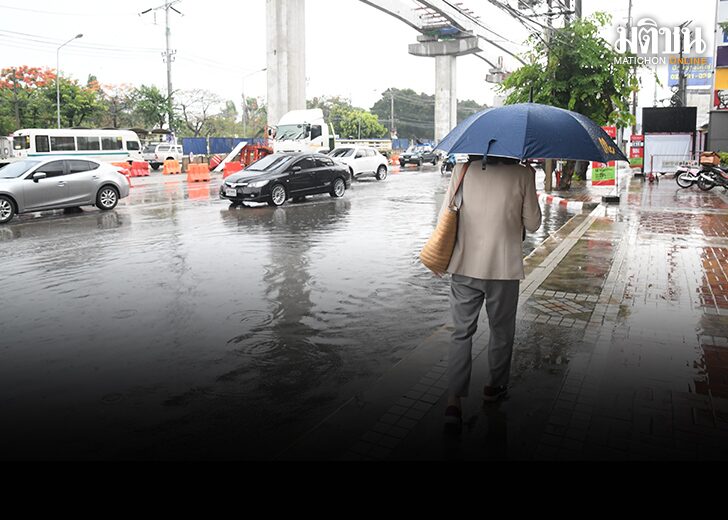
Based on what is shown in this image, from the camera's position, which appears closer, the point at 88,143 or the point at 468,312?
the point at 468,312

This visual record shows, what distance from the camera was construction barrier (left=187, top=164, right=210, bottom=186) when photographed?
97.1 feet

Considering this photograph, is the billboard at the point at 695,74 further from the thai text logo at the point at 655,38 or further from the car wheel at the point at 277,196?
the car wheel at the point at 277,196

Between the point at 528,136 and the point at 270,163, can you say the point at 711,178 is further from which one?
the point at 528,136

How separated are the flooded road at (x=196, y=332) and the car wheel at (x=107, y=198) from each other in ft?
14.8

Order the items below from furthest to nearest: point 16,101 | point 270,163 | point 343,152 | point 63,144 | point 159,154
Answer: point 16,101, point 159,154, point 63,144, point 343,152, point 270,163

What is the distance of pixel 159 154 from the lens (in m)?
43.1

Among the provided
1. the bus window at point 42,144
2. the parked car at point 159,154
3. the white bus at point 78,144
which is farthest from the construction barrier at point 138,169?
the parked car at point 159,154

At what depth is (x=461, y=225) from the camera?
4238mm

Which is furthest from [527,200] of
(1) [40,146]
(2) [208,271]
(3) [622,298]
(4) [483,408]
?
(1) [40,146]

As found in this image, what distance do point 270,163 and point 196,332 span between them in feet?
44.2

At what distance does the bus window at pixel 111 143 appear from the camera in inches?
1459

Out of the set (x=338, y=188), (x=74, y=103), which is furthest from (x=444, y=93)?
(x=338, y=188)

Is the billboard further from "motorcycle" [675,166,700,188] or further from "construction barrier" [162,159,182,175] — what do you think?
"construction barrier" [162,159,182,175]

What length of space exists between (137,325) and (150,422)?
2369mm
